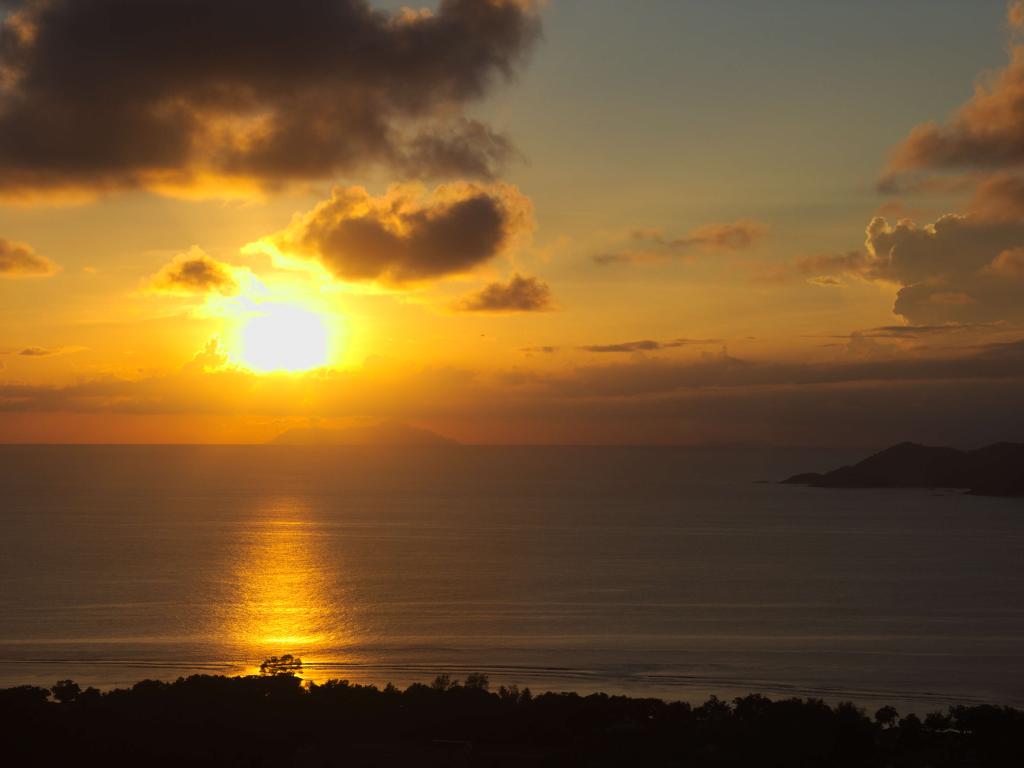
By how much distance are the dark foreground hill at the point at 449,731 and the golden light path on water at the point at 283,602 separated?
20.9 metres

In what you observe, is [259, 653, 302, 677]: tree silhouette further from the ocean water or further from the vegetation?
the vegetation

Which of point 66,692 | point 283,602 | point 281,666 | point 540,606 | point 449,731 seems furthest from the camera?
point 283,602

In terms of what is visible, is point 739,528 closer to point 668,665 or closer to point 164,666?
point 668,665

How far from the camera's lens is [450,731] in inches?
1586

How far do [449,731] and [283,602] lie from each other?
5022 cm

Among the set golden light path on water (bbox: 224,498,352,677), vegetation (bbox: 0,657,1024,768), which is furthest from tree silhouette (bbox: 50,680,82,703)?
golden light path on water (bbox: 224,498,352,677)

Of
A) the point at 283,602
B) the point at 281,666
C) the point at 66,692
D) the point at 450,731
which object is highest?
the point at 283,602

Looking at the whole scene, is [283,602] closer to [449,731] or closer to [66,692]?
[66,692]

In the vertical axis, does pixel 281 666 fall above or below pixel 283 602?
below

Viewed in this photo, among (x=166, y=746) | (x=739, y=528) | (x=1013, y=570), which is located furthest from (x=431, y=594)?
(x=739, y=528)

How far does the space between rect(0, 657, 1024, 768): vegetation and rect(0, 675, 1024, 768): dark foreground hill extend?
74 millimetres

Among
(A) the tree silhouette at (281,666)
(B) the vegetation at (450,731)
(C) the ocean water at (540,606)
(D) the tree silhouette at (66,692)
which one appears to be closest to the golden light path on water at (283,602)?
(C) the ocean water at (540,606)

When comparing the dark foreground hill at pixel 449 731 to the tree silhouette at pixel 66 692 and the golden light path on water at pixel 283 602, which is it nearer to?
the tree silhouette at pixel 66 692

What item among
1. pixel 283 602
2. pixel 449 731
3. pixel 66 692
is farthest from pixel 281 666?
pixel 283 602
